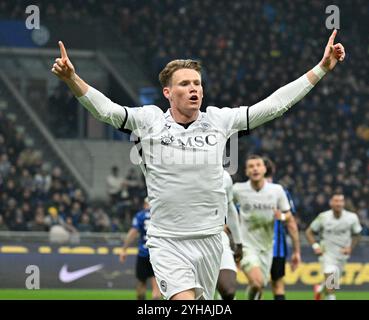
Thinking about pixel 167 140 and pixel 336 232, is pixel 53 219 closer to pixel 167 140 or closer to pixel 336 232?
pixel 336 232

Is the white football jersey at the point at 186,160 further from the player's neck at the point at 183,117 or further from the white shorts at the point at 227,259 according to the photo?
the white shorts at the point at 227,259

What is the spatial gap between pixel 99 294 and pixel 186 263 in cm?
1345

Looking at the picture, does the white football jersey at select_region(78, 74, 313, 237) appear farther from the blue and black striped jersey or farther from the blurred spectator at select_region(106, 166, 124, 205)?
the blurred spectator at select_region(106, 166, 124, 205)

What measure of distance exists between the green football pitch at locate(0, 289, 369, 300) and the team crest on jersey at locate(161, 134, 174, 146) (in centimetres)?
1186

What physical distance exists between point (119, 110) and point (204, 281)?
144 centimetres

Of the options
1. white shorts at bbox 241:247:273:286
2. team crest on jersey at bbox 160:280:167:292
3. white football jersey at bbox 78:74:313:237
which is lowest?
white shorts at bbox 241:247:273:286

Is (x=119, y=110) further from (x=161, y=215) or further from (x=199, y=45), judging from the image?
(x=199, y=45)

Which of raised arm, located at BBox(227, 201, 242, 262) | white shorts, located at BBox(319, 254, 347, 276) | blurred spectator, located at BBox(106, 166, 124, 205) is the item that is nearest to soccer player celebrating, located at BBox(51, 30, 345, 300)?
raised arm, located at BBox(227, 201, 242, 262)

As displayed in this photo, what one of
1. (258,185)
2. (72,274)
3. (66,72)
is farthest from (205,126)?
(72,274)

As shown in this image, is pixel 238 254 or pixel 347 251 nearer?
pixel 238 254

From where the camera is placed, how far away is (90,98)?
7.24 metres

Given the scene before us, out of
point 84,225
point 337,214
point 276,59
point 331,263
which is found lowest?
point 331,263

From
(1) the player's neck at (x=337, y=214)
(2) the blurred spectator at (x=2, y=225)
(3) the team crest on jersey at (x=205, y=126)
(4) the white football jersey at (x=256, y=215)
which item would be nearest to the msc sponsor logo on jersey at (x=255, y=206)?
(4) the white football jersey at (x=256, y=215)

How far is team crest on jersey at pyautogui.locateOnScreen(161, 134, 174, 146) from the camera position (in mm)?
7500
